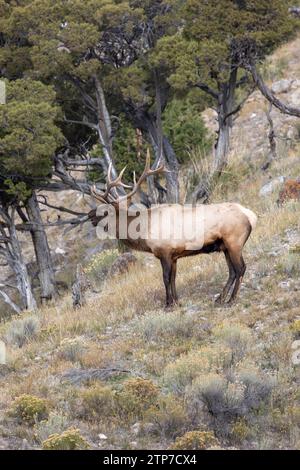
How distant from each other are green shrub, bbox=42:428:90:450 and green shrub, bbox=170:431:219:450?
82 centimetres

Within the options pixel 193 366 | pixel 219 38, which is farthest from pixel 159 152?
pixel 193 366

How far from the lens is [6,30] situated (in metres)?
19.7

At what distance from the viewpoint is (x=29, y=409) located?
29.1 ft

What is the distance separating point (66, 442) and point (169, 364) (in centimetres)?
206

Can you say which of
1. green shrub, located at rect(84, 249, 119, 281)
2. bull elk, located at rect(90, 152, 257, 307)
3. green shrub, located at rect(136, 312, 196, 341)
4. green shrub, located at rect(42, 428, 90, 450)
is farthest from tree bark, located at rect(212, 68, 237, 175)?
green shrub, located at rect(42, 428, 90, 450)

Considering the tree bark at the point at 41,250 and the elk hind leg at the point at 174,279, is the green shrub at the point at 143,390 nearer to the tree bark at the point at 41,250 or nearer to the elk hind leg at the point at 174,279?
the elk hind leg at the point at 174,279

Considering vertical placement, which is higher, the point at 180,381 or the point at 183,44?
the point at 183,44

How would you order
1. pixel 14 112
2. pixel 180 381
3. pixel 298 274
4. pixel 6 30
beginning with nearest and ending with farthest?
pixel 180 381, pixel 298 274, pixel 14 112, pixel 6 30

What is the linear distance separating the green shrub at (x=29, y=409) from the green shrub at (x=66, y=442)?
2.47 feet

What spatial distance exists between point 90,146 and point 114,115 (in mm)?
1142

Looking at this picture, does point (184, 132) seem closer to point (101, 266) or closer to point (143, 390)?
point (101, 266)

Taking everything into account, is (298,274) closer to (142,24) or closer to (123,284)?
(123,284)
